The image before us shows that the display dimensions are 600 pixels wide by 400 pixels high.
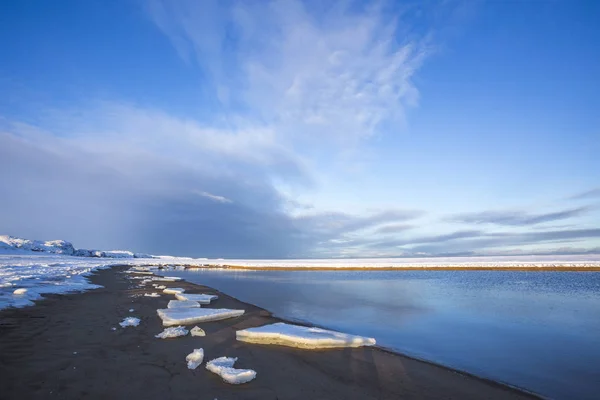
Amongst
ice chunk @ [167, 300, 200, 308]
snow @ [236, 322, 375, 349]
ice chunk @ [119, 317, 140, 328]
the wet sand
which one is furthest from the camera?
ice chunk @ [167, 300, 200, 308]

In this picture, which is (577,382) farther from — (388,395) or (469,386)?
(388,395)

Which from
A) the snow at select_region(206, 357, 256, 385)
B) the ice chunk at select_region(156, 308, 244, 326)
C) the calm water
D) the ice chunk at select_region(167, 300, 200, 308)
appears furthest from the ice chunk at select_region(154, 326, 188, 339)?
the calm water

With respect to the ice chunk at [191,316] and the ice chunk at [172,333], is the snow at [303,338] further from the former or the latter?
the ice chunk at [191,316]

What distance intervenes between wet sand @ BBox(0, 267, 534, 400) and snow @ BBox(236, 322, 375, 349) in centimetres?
33

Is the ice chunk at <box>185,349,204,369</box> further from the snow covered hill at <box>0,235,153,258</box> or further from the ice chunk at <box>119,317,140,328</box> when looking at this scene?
the snow covered hill at <box>0,235,153,258</box>

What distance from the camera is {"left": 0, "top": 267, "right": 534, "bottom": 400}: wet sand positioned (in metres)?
5.46

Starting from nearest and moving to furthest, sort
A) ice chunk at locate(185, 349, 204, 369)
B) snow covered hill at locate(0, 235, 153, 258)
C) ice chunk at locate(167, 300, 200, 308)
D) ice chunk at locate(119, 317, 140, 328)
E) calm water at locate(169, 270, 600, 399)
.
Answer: ice chunk at locate(185, 349, 204, 369) → calm water at locate(169, 270, 600, 399) → ice chunk at locate(119, 317, 140, 328) → ice chunk at locate(167, 300, 200, 308) → snow covered hill at locate(0, 235, 153, 258)

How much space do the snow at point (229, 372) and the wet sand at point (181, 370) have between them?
0.13 meters

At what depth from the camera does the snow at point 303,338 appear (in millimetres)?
8859

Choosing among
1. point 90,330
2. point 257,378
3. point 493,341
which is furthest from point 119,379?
point 493,341

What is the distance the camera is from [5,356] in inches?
259

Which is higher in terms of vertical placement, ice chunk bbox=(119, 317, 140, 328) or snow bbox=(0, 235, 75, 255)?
snow bbox=(0, 235, 75, 255)

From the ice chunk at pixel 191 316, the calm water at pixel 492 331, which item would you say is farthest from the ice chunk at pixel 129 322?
the calm water at pixel 492 331

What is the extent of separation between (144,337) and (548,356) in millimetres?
12371
